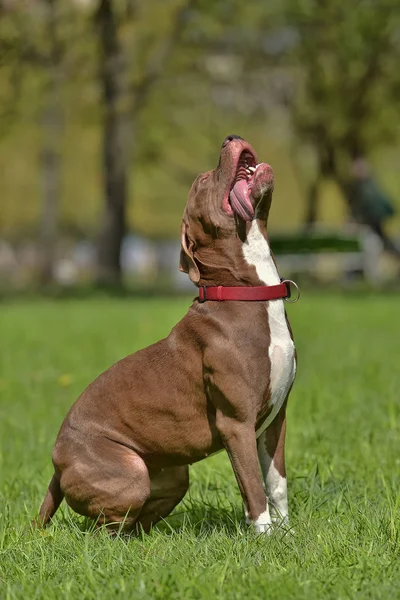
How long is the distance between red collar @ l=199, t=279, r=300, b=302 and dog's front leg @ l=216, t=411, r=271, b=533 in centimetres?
50

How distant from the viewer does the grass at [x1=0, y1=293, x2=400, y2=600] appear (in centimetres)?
306

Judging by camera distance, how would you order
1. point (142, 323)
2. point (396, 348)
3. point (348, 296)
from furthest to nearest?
point (348, 296), point (142, 323), point (396, 348)

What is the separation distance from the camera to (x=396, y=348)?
9.83 meters

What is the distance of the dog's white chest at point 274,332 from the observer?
12.0 feet

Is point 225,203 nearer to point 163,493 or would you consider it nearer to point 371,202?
point 163,493

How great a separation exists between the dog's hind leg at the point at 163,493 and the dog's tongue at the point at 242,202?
3.79 ft

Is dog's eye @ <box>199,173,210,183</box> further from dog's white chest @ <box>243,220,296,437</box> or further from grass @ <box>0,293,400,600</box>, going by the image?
grass @ <box>0,293,400,600</box>

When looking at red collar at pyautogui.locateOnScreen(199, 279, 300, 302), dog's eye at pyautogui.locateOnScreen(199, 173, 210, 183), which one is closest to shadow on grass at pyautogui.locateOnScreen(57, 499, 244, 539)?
red collar at pyautogui.locateOnScreen(199, 279, 300, 302)

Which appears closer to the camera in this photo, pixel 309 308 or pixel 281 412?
pixel 281 412

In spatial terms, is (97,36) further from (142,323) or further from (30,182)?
(30,182)

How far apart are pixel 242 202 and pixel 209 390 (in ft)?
2.54

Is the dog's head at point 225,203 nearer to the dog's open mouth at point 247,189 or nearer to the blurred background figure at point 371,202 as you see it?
the dog's open mouth at point 247,189

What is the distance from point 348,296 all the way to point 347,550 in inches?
588

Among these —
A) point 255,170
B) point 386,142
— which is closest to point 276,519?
point 255,170
